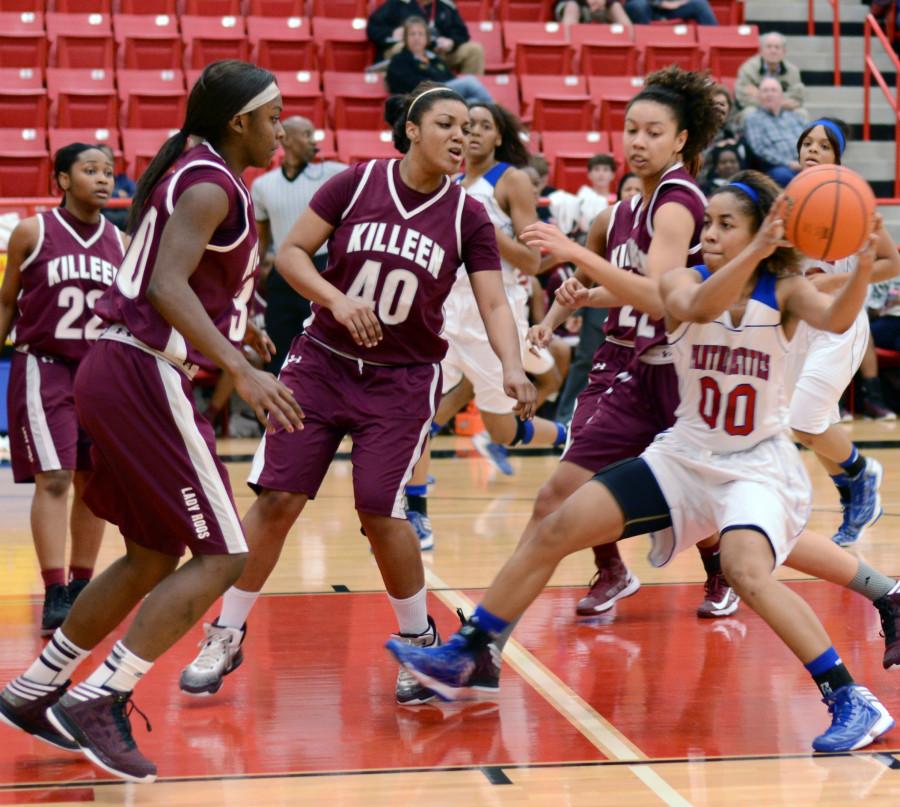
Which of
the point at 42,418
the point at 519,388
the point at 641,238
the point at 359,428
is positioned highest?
the point at 641,238

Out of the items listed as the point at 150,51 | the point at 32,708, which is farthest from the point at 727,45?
the point at 32,708

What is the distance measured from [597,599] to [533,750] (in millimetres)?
1623

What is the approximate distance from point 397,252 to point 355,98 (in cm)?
858

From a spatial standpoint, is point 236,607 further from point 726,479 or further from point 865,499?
point 865,499

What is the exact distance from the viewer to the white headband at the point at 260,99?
3717 millimetres

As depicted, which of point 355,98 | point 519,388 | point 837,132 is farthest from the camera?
point 355,98

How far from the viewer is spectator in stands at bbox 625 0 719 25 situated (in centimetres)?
1456

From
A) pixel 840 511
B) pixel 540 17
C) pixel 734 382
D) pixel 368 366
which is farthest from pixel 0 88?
pixel 734 382

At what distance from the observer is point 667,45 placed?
14.0 meters

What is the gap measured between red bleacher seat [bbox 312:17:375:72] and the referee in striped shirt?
3.73 m

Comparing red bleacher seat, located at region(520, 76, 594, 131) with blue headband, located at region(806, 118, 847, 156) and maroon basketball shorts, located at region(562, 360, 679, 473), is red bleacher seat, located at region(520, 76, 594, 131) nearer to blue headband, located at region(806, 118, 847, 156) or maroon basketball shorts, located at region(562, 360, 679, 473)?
blue headband, located at region(806, 118, 847, 156)

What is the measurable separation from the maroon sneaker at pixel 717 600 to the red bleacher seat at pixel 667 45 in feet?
30.5

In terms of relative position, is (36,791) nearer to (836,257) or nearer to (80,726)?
(80,726)

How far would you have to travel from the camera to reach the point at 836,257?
373cm
